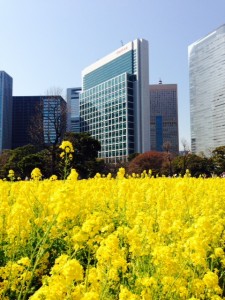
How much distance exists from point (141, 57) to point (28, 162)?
231 ft

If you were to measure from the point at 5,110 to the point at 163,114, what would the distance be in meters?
74.3

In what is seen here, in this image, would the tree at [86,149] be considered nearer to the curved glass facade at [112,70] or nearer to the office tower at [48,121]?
the office tower at [48,121]

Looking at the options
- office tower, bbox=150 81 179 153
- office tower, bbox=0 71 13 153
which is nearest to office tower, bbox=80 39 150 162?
office tower, bbox=0 71 13 153

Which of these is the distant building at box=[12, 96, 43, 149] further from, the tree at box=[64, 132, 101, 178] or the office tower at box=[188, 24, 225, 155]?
the tree at box=[64, 132, 101, 178]

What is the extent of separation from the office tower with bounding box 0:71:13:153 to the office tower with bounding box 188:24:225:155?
46348 millimetres

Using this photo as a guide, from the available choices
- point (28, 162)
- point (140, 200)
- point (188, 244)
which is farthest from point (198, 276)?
point (28, 162)

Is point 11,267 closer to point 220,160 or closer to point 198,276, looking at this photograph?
point 198,276

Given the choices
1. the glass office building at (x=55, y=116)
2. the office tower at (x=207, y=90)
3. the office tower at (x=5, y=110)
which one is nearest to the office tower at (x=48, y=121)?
the glass office building at (x=55, y=116)

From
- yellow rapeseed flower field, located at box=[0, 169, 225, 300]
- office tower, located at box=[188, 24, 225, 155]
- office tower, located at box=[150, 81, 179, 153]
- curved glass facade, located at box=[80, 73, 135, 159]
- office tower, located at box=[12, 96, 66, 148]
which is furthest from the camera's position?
office tower, located at box=[150, 81, 179, 153]

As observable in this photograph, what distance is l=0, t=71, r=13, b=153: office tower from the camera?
9612cm

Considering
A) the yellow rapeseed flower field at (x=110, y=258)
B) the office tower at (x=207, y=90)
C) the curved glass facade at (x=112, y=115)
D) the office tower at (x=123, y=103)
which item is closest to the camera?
the yellow rapeseed flower field at (x=110, y=258)

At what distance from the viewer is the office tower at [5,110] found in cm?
9612

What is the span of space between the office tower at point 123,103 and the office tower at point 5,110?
22070 millimetres

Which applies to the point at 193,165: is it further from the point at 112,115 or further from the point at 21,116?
the point at 21,116
